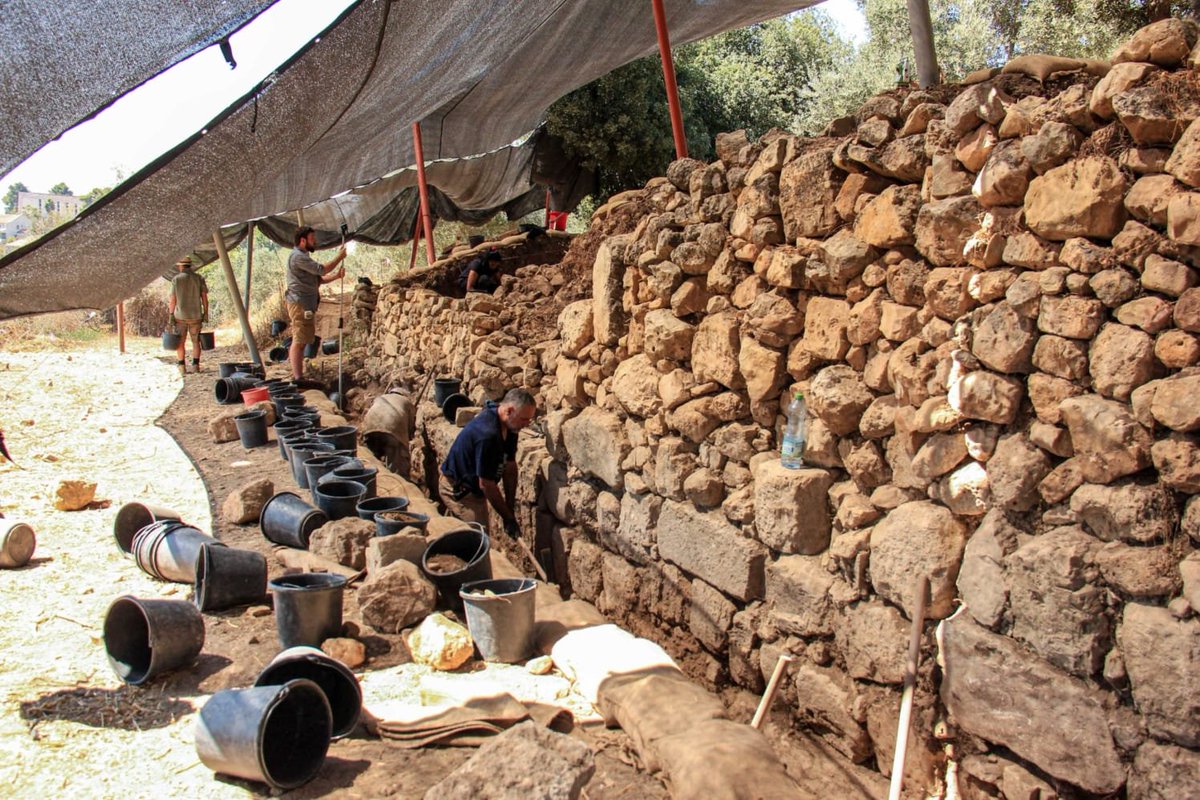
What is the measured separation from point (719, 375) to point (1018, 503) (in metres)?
1.70

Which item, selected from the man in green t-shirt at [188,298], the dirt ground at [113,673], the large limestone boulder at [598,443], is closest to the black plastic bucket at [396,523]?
the dirt ground at [113,673]

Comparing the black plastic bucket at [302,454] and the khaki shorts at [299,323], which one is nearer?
the black plastic bucket at [302,454]

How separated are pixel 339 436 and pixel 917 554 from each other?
549 cm

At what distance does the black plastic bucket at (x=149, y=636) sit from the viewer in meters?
3.46

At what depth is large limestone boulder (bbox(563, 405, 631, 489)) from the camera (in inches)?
201

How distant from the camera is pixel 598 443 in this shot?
5289 mm

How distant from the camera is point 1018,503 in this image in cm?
271

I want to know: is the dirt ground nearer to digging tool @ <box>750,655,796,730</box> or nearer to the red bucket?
digging tool @ <box>750,655,796,730</box>

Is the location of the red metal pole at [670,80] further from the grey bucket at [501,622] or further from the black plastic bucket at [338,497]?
the grey bucket at [501,622]

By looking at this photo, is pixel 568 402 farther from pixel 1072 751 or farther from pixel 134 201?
pixel 1072 751

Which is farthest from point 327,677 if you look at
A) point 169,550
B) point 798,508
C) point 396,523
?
point 798,508

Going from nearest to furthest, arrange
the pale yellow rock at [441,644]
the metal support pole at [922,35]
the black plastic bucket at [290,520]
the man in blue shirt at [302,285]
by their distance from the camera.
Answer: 1. the pale yellow rock at [441,644]
2. the metal support pole at [922,35]
3. the black plastic bucket at [290,520]
4. the man in blue shirt at [302,285]

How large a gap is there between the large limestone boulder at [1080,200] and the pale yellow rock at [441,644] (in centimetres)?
285

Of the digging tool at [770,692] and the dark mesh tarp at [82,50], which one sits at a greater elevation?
the dark mesh tarp at [82,50]
